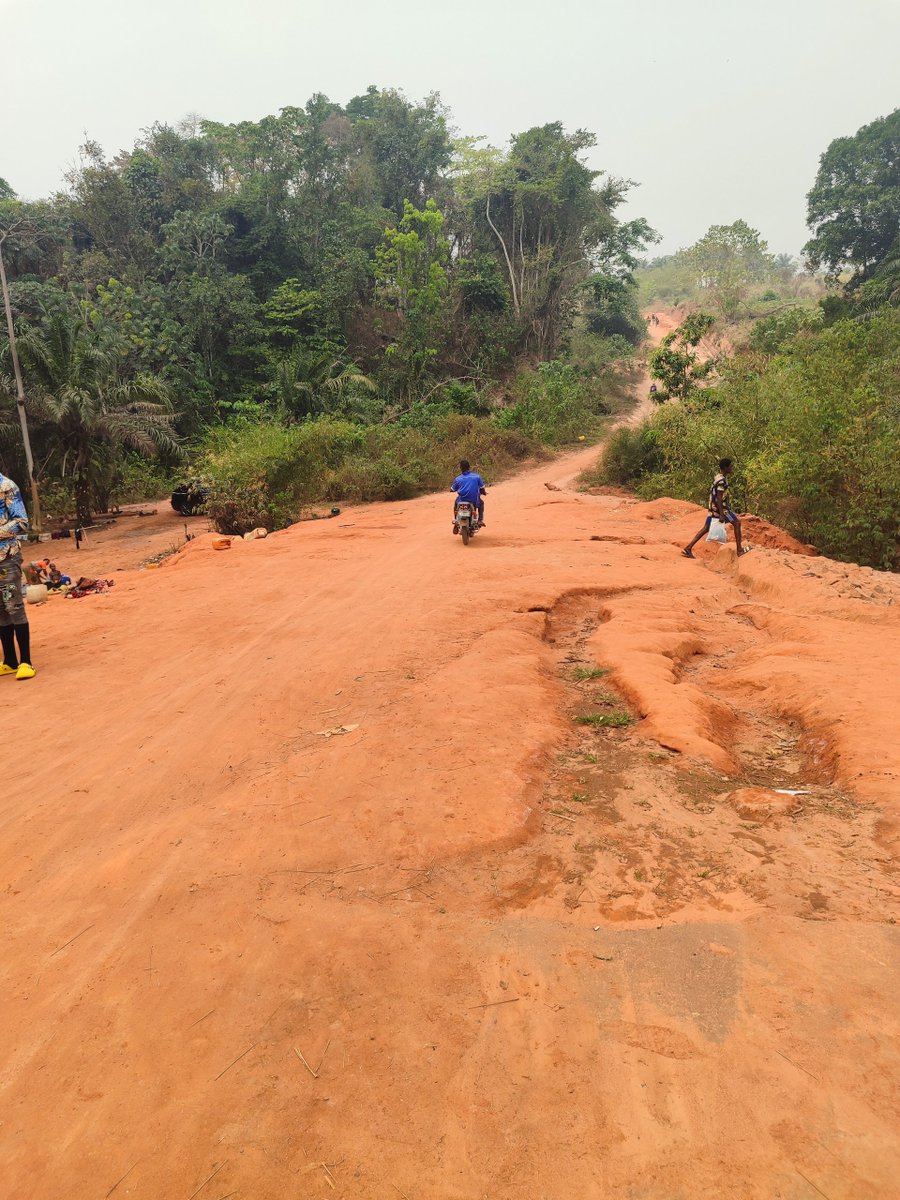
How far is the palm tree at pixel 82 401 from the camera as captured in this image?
14742 millimetres

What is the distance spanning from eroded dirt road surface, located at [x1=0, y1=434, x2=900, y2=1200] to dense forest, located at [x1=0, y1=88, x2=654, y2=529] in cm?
1071

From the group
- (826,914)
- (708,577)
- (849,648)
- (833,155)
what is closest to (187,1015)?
(826,914)

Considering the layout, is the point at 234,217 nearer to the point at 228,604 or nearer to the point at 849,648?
the point at 228,604

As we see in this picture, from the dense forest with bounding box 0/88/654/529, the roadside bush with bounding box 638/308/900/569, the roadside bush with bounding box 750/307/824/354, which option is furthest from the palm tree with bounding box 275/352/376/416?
the roadside bush with bounding box 750/307/824/354

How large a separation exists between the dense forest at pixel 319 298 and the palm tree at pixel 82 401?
51mm

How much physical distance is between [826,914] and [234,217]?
2999 cm

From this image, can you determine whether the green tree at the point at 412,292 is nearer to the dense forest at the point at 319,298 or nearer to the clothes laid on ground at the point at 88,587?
the dense forest at the point at 319,298

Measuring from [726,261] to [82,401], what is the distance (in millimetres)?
36249

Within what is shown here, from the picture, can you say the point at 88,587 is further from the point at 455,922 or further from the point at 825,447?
the point at 825,447

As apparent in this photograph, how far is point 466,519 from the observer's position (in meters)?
10.1

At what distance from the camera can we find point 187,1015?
2363mm

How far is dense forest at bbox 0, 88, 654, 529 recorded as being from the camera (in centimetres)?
1666

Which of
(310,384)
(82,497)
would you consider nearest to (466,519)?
(82,497)

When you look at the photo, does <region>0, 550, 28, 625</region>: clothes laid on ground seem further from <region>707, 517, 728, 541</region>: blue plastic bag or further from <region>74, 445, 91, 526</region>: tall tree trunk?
<region>74, 445, 91, 526</region>: tall tree trunk
